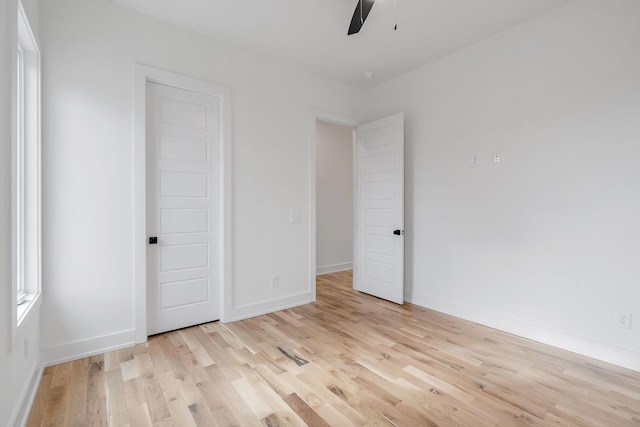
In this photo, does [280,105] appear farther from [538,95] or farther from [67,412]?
[67,412]

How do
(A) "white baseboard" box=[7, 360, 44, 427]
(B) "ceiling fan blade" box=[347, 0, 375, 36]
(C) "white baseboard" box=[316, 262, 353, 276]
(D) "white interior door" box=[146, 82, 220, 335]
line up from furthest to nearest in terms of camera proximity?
(C) "white baseboard" box=[316, 262, 353, 276]
(D) "white interior door" box=[146, 82, 220, 335]
(B) "ceiling fan blade" box=[347, 0, 375, 36]
(A) "white baseboard" box=[7, 360, 44, 427]

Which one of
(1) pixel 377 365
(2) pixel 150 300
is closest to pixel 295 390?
(1) pixel 377 365

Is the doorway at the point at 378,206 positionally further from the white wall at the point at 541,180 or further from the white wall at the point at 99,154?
the white wall at the point at 99,154

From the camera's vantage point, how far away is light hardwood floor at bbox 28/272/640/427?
1.74 m

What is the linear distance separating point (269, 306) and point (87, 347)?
1664mm

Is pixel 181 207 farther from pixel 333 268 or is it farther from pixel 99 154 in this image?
pixel 333 268

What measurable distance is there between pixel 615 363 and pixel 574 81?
7.49 ft

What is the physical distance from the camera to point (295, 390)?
1983 millimetres

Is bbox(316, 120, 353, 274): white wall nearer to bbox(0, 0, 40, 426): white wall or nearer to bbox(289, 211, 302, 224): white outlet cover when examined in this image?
bbox(289, 211, 302, 224): white outlet cover

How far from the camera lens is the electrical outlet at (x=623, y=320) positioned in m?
2.27

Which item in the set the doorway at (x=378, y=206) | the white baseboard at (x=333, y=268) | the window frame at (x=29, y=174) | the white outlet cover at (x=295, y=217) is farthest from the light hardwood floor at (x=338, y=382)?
the white baseboard at (x=333, y=268)

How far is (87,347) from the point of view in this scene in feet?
7.90

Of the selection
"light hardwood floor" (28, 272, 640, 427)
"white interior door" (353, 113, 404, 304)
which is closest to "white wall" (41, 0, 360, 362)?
"light hardwood floor" (28, 272, 640, 427)

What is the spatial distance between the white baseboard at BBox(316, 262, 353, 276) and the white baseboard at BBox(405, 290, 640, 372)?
82.9 inches
